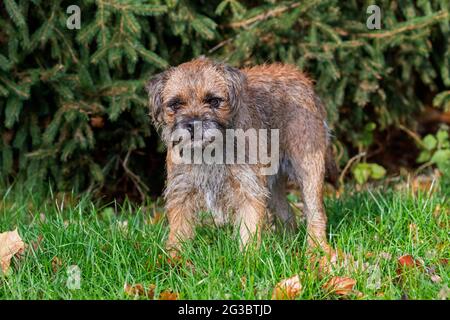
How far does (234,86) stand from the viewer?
4.20m

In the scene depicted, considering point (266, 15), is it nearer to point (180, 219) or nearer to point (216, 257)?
point (180, 219)

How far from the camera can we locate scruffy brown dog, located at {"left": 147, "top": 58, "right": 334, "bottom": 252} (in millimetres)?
4129

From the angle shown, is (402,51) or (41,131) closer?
(41,131)

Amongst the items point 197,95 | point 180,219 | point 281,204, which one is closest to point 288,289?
point 180,219

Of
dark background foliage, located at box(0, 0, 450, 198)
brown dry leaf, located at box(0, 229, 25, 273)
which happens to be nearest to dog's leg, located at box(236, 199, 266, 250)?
brown dry leaf, located at box(0, 229, 25, 273)

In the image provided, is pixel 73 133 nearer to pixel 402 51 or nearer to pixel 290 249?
pixel 290 249

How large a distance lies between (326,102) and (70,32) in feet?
6.81

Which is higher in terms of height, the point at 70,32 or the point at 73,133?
the point at 70,32

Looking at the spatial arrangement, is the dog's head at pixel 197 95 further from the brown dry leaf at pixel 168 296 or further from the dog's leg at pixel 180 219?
the brown dry leaf at pixel 168 296

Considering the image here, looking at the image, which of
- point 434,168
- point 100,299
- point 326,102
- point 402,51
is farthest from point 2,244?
point 434,168

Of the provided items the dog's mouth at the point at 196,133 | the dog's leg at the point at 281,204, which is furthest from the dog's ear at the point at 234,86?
the dog's leg at the point at 281,204

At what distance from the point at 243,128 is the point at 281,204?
0.94 metres

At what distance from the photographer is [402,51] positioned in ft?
21.5
